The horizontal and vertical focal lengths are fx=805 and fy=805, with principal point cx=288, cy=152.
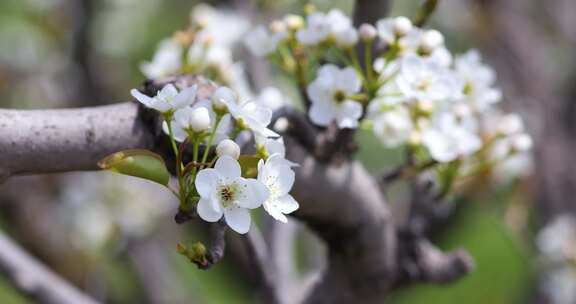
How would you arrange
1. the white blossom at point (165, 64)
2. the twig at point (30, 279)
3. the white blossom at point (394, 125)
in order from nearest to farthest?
the white blossom at point (394, 125)
the white blossom at point (165, 64)
the twig at point (30, 279)

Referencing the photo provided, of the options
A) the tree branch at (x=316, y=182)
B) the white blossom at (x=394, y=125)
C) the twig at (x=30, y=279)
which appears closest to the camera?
the tree branch at (x=316, y=182)

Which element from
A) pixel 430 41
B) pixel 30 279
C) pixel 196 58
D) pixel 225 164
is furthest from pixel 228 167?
pixel 30 279

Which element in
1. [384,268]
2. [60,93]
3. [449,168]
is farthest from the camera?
[60,93]

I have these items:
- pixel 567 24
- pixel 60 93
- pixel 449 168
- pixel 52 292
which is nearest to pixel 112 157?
pixel 449 168

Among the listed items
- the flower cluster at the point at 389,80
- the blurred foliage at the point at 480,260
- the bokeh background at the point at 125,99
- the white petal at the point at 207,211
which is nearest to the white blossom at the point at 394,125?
the flower cluster at the point at 389,80

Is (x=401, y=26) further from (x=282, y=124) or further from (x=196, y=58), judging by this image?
(x=196, y=58)

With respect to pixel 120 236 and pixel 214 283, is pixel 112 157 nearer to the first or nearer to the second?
pixel 120 236

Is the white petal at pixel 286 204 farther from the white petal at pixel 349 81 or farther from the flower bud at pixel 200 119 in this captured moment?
the white petal at pixel 349 81
